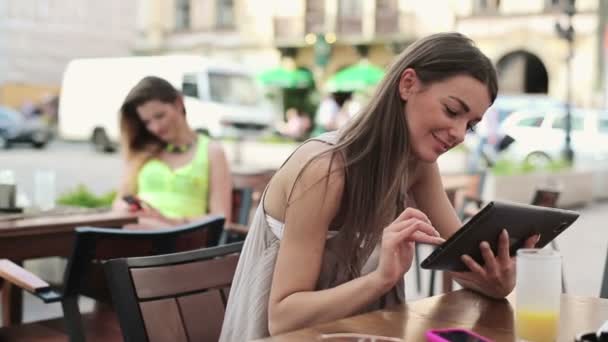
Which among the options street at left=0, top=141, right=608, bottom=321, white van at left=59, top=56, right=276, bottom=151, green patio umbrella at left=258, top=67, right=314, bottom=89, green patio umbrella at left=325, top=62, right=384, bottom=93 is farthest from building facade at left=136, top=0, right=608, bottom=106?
street at left=0, top=141, right=608, bottom=321

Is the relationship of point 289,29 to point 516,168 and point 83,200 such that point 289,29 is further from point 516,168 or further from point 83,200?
point 83,200

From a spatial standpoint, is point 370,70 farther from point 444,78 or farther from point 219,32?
point 444,78

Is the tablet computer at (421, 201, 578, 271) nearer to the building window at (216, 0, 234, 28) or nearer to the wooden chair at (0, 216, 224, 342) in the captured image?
the wooden chair at (0, 216, 224, 342)

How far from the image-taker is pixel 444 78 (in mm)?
1984

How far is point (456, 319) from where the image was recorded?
1973 mm

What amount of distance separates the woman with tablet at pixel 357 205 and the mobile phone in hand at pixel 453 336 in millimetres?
216

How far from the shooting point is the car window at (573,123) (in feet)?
54.9

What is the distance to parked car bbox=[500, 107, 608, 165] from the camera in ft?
53.8

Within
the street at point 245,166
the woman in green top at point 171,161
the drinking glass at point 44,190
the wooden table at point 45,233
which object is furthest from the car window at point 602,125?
the wooden table at point 45,233

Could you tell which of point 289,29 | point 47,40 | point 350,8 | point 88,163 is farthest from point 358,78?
point 47,40

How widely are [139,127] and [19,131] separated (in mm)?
22046

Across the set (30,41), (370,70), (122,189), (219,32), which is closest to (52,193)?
(122,189)

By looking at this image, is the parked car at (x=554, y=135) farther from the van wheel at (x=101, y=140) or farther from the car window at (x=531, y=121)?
the van wheel at (x=101, y=140)

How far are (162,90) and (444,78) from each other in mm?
2436
